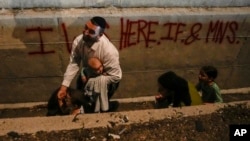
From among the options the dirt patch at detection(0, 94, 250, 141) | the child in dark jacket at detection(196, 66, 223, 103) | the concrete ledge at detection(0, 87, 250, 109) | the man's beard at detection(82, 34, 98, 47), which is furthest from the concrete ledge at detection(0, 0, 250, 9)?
the dirt patch at detection(0, 94, 250, 141)

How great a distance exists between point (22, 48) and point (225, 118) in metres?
3.87

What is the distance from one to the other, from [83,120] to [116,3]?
9.35ft

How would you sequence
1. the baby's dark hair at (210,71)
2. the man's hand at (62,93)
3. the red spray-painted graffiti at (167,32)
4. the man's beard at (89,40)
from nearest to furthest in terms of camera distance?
Result: the man's beard at (89,40)
the man's hand at (62,93)
the baby's dark hair at (210,71)
the red spray-painted graffiti at (167,32)

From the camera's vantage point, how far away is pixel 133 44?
6598 mm

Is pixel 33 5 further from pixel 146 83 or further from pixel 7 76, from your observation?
pixel 146 83

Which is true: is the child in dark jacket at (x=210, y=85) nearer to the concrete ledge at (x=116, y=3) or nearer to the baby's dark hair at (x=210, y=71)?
the baby's dark hair at (x=210, y=71)

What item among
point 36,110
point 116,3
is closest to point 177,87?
point 116,3

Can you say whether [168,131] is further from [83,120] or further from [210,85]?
[210,85]

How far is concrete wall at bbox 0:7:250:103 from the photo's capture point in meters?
6.04

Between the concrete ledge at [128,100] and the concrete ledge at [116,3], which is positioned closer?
the concrete ledge at [116,3]

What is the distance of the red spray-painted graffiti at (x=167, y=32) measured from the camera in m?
6.32

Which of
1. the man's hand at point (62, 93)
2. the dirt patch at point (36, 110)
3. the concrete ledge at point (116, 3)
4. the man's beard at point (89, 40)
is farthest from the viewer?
the dirt patch at point (36, 110)

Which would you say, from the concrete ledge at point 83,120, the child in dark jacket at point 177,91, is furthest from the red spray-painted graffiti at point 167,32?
the concrete ledge at point 83,120

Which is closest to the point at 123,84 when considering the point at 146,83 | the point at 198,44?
the point at 146,83
